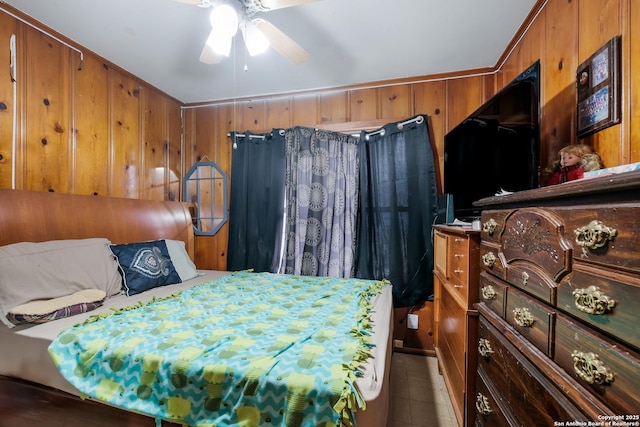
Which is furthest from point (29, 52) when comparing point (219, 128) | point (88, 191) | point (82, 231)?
point (219, 128)

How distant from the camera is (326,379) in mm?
831

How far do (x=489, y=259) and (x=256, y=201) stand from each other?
2.30 m

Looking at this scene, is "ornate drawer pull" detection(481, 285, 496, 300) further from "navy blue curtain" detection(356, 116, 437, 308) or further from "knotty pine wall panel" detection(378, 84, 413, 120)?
"knotty pine wall panel" detection(378, 84, 413, 120)

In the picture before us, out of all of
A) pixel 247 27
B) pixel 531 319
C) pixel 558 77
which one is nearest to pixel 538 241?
pixel 531 319

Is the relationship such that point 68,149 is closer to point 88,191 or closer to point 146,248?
point 88,191

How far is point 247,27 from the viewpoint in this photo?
1534 mm

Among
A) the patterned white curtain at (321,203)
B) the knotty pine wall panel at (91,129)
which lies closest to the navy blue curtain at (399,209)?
the patterned white curtain at (321,203)

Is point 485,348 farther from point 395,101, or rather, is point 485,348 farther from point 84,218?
point 84,218

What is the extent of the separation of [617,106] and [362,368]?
1.50 meters

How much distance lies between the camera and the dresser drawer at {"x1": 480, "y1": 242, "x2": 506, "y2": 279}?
0.96 meters

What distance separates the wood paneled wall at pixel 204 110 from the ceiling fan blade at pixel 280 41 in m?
1.08

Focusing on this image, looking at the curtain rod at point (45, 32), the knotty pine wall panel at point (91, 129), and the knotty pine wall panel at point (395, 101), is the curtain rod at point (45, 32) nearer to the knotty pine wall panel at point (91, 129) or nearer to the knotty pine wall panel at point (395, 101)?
the knotty pine wall panel at point (91, 129)

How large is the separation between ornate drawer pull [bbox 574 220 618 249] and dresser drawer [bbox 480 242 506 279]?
1.24ft

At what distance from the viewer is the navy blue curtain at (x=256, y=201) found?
282 centimetres
